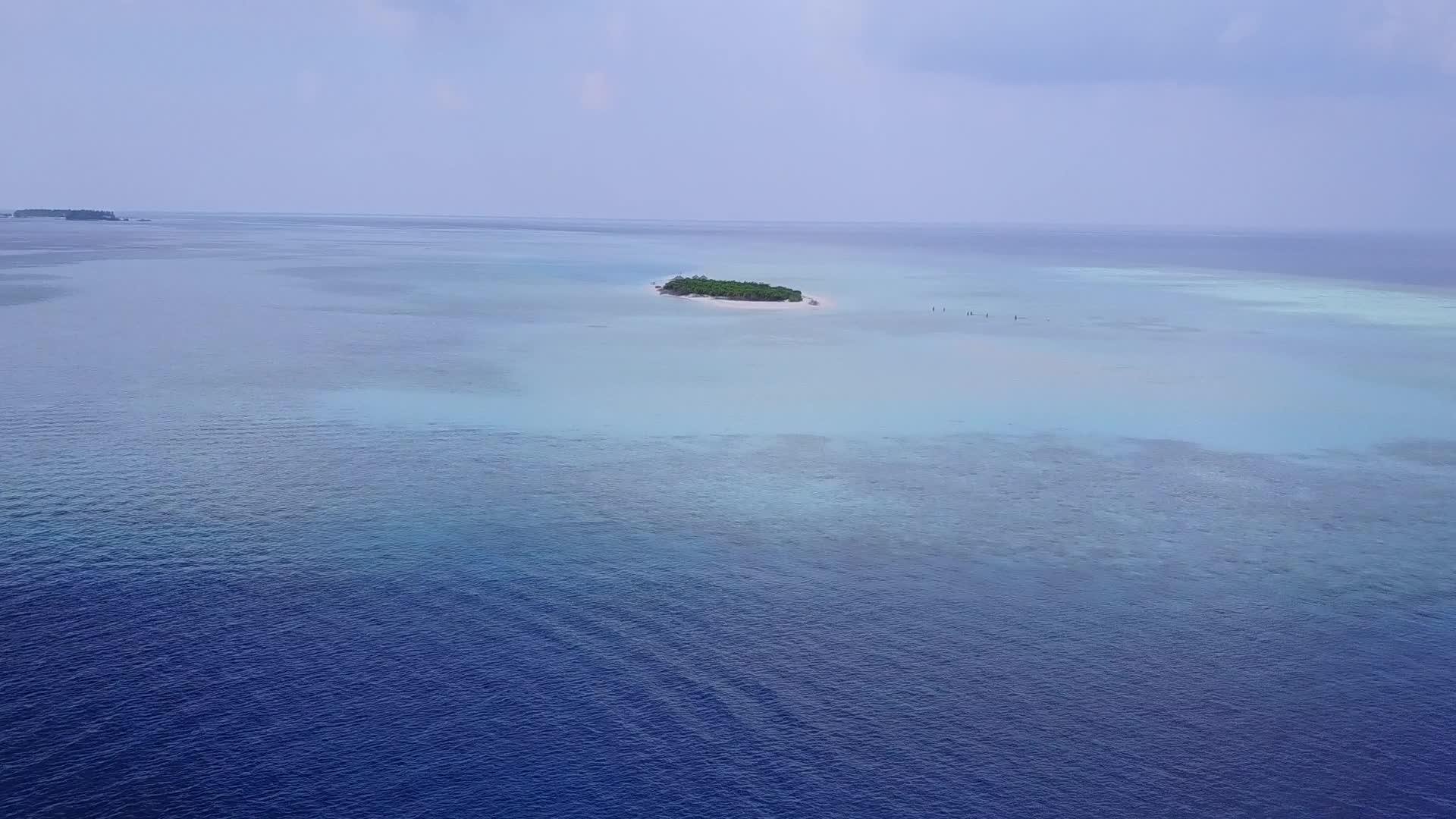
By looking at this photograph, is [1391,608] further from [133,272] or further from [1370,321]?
[133,272]

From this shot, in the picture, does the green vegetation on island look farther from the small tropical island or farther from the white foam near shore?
the white foam near shore

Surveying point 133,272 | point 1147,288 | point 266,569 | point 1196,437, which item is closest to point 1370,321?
point 1147,288

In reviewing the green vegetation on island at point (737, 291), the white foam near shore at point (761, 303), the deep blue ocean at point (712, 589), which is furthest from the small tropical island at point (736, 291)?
the deep blue ocean at point (712, 589)

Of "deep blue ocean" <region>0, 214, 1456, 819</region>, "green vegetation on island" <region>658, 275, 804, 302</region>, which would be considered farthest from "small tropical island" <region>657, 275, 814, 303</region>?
"deep blue ocean" <region>0, 214, 1456, 819</region>

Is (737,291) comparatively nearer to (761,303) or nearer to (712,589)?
(761,303)

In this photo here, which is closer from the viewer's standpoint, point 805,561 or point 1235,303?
point 805,561

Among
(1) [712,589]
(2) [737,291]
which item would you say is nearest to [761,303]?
(2) [737,291]
